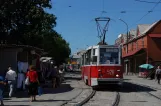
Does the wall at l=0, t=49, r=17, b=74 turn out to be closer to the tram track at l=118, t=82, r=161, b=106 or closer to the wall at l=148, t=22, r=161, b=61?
the tram track at l=118, t=82, r=161, b=106

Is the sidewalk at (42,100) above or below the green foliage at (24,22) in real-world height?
A: below

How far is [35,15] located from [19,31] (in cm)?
241

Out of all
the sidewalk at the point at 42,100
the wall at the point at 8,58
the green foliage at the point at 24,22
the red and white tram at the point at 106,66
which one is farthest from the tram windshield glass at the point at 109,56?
the green foliage at the point at 24,22

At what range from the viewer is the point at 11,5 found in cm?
3744

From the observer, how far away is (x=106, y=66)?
26.4 metres

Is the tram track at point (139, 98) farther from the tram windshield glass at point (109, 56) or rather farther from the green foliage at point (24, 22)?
the green foliage at point (24, 22)

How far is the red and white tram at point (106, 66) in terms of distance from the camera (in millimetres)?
26391

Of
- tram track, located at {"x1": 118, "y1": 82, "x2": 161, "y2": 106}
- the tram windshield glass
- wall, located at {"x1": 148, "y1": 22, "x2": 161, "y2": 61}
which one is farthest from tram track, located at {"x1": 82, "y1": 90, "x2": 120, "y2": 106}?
wall, located at {"x1": 148, "y1": 22, "x2": 161, "y2": 61}

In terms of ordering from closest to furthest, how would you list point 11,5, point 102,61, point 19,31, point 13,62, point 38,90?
1. point 38,90
2. point 13,62
3. point 102,61
4. point 11,5
5. point 19,31

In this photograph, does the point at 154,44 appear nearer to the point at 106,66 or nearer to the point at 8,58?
the point at 106,66

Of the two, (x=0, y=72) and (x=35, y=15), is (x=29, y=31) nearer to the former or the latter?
(x=35, y=15)

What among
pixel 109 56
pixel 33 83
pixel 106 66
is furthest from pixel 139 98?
pixel 33 83

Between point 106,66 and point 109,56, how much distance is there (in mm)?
832

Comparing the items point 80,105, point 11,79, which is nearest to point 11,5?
point 11,79
